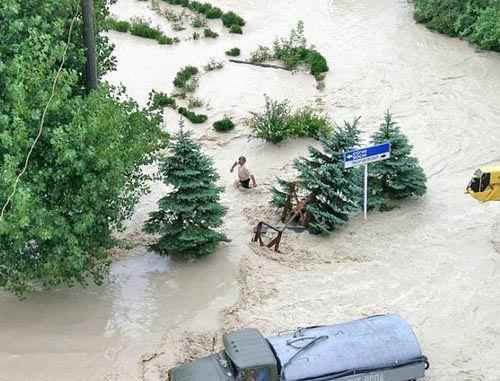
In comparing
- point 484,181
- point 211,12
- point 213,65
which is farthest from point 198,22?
point 484,181

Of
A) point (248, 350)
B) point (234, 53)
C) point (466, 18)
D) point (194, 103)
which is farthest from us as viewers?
point (234, 53)

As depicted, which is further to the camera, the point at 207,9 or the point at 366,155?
the point at 207,9

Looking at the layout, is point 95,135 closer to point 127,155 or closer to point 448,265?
point 127,155

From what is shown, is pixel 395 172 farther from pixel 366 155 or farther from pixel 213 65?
pixel 213 65

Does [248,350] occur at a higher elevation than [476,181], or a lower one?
lower

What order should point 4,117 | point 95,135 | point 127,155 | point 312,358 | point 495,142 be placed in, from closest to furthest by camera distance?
point 312,358
point 4,117
point 95,135
point 127,155
point 495,142

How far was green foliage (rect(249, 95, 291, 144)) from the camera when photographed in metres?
22.4

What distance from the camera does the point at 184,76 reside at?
2683 centimetres

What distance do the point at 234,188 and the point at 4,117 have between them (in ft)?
27.7

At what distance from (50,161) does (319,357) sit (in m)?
5.81

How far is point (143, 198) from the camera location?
20.1 m

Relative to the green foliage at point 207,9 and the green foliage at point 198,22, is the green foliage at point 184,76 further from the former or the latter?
the green foliage at point 207,9

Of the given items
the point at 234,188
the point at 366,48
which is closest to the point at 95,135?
the point at 234,188

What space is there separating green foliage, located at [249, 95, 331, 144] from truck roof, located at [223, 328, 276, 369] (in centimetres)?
1067
